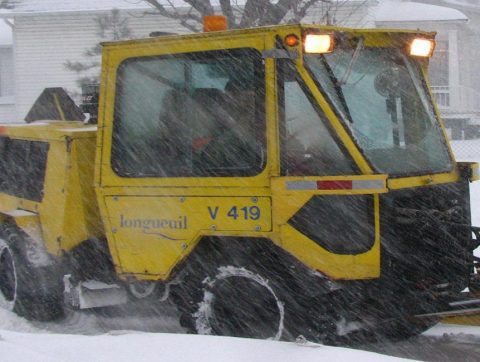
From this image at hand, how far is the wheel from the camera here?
5.07 metres

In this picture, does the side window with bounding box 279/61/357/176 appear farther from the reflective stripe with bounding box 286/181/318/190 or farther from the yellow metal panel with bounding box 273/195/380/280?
the yellow metal panel with bounding box 273/195/380/280

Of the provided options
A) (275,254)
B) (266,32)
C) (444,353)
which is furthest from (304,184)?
(444,353)

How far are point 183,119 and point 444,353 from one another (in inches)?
96.2

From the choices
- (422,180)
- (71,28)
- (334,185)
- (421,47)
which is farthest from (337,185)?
(71,28)

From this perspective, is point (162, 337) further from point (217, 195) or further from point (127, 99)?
point (127, 99)

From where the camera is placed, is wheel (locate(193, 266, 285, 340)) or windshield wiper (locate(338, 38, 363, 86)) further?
wheel (locate(193, 266, 285, 340))

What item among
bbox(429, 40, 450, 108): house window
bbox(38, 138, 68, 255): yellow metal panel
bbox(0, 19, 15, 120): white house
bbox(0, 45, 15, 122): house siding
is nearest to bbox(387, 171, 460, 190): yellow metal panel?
bbox(38, 138, 68, 255): yellow metal panel

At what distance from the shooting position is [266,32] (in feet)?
15.9

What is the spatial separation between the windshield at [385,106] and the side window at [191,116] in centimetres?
49

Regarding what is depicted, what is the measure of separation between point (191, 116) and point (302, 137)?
85cm

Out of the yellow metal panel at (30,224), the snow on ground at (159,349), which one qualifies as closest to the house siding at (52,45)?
the yellow metal panel at (30,224)

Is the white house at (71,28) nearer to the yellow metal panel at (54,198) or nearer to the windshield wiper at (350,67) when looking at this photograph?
the yellow metal panel at (54,198)

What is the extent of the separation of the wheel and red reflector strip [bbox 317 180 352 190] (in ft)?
2.53

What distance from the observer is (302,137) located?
4836 mm
